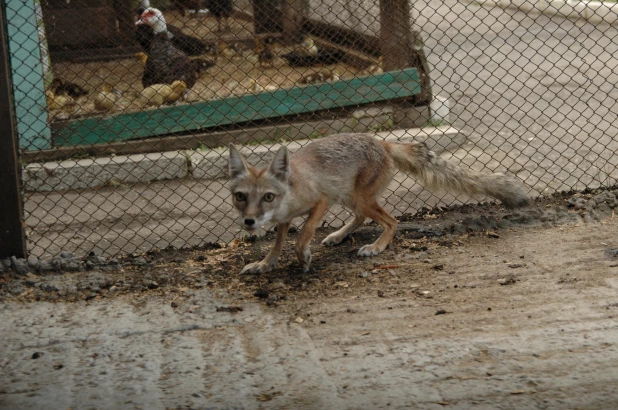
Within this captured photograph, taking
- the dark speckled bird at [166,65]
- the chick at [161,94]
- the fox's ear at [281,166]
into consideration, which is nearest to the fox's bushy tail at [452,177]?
the fox's ear at [281,166]

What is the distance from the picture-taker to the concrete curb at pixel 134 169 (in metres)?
7.75

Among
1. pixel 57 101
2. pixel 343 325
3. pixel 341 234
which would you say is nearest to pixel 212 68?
pixel 57 101

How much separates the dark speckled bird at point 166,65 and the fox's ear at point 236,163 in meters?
4.02

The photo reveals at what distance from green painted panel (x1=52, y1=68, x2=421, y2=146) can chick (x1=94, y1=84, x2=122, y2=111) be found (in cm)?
34

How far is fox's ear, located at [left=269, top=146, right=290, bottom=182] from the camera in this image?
497 centimetres

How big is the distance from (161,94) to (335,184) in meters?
3.68

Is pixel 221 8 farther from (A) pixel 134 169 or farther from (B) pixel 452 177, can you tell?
(B) pixel 452 177

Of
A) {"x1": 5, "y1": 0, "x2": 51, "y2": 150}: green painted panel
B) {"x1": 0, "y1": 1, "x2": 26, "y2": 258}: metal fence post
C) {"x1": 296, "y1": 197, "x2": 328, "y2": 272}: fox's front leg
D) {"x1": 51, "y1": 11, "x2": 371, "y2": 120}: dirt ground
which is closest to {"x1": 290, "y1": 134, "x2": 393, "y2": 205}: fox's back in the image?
{"x1": 296, "y1": 197, "x2": 328, "y2": 272}: fox's front leg

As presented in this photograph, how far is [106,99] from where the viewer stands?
8375 mm

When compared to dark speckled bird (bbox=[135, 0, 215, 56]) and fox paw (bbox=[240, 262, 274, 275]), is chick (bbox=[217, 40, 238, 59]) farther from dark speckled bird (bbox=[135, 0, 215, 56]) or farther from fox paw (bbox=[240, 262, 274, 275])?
fox paw (bbox=[240, 262, 274, 275])

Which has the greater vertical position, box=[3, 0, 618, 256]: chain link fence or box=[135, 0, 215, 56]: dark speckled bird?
box=[135, 0, 215, 56]: dark speckled bird

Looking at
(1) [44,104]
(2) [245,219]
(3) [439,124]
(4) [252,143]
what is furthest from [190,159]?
(2) [245,219]

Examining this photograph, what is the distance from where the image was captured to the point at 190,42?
9.48 metres

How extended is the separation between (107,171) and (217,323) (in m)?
3.88
